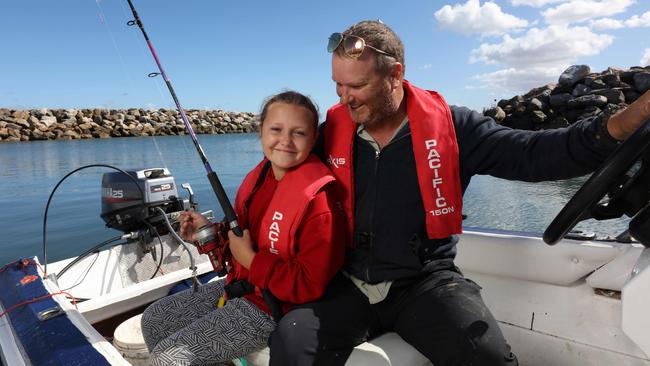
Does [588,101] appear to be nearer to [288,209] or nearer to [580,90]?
[580,90]

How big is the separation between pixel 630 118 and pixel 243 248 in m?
1.37

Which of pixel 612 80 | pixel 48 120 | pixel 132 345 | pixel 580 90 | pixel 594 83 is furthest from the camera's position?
pixel 48 120

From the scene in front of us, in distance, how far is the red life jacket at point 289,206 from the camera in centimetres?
158

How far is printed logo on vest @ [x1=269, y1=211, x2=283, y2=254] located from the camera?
162 cm

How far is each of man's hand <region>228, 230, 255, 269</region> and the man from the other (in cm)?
29

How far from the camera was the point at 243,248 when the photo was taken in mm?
1689

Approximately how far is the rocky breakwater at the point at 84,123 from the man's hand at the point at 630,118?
40.2 metres

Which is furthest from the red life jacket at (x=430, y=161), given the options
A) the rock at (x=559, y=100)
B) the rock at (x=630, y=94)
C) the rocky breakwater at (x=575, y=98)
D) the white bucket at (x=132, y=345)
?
the rock at (x=630, y=94)

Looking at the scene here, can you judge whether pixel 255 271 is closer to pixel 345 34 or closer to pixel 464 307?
pixel 464 307

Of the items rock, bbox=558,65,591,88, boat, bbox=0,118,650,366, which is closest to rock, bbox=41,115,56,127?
rock, bbox=558,65,591,88

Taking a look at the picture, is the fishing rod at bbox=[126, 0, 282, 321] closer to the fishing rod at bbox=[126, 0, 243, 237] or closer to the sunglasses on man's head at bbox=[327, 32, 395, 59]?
the fishing rod at bbox=[126, 0, 243, 237]

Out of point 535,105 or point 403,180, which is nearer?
point 403,180

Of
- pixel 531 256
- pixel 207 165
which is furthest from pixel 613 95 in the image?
pixel 207 165

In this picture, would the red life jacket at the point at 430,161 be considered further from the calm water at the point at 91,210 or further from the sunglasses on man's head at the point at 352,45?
the calm water at the point at 91,210
